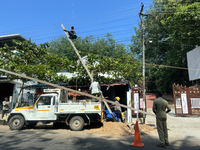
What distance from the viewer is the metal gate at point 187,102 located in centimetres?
1252

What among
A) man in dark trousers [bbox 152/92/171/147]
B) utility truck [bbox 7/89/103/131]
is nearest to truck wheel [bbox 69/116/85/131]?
utility truck [bbox 7/89/103/131]

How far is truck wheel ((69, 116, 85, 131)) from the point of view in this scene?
343 inches

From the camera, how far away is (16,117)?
9047mm

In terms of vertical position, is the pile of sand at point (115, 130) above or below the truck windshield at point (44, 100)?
below

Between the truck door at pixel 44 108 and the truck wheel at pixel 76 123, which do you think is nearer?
the truck wheel at pixel 76 123

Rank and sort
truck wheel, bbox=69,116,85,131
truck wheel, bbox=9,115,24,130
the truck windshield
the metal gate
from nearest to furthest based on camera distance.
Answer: truck wheel, bbox=69,116,85,131, truck wheel, bbox=9,115,24,130, the truck windshield, the metal gate

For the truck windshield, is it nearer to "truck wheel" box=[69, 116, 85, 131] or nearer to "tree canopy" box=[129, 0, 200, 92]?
"truck wheel" box=[69, 116, 85, 131]

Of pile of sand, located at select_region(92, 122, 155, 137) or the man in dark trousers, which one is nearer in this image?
the man in dark trousers

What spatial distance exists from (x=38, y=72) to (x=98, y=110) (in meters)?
5.65

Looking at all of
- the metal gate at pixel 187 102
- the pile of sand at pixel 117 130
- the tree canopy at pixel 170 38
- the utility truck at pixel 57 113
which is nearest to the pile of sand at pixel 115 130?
the pile of sand at pixel 117 130

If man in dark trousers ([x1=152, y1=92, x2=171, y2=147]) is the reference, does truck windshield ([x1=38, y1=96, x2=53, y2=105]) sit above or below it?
above

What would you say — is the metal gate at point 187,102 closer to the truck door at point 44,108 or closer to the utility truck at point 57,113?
the utility truck at point 57,113

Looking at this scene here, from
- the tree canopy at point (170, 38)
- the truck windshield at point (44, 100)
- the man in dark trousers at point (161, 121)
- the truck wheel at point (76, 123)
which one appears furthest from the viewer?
the tree canopy at point (170, 38)

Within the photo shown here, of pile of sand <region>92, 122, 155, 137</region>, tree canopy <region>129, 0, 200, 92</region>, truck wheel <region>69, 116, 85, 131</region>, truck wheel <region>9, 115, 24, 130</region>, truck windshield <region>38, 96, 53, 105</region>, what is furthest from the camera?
tree canopy <region>129, 0, 200, 92</region>
